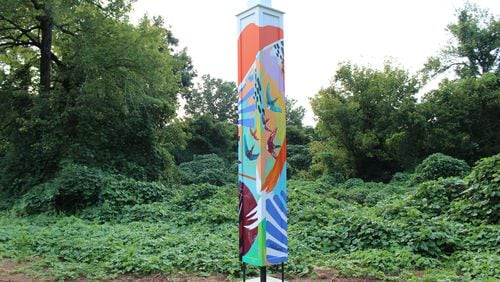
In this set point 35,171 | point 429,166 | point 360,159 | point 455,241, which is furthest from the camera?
point 360,159

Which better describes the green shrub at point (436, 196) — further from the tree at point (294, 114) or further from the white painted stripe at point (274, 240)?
the tree at point (294, 114)

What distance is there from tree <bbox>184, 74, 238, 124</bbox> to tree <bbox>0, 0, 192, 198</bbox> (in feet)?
70.9

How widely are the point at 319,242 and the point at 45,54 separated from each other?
10.1 meters

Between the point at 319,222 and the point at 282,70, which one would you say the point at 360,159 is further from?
the point at 282,70

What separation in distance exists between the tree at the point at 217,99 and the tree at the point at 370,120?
16948 mm

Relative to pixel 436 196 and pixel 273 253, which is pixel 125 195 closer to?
pixel 436 196

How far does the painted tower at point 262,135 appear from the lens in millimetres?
2898

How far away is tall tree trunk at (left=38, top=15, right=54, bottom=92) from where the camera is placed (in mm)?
11500

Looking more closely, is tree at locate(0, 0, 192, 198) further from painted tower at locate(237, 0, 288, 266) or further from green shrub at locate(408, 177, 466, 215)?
painted tower at locate(237, 0, 288, 266)

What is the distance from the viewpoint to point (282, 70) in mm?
3055

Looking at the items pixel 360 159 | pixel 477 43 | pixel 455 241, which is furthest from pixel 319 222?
pixel 477 43

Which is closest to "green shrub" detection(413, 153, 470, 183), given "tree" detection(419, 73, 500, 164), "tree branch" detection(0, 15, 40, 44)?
"tree" detection(419, 73, 500, 164)

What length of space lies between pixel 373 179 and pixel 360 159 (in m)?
1.13

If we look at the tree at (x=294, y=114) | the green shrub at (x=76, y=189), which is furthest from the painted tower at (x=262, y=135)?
the tree at (x=294, y=114)
